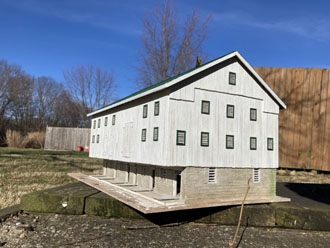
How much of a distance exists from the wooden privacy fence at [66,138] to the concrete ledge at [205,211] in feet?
101

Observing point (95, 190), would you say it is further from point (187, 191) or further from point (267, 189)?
point (267, 189)

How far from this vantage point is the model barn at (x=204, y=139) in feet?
20.7

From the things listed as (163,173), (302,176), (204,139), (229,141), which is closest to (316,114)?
(302,176)

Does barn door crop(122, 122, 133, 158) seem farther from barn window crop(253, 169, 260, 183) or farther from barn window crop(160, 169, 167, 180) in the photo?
barn window crop(253, 169, 260, 183)

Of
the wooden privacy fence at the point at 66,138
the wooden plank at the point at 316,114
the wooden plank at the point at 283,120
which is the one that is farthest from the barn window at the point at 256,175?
the wooden privacy fence at the point at 66,138

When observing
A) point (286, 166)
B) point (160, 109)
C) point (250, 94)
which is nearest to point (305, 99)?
point (286, 166)

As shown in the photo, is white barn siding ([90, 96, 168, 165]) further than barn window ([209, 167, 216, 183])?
No

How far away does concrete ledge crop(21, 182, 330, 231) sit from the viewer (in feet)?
21.4

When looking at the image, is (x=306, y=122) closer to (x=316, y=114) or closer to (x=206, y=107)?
(x=316, y=114)

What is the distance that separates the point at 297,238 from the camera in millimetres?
6012

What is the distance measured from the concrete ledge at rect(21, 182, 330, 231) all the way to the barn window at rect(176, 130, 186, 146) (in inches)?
73.0

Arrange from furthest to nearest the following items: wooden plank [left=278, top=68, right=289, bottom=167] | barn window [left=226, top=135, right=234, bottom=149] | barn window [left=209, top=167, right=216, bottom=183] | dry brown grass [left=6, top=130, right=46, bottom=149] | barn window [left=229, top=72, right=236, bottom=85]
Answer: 1. dry brown grass [left=6, top=130, right=46, bottom=149]
2. wooden plank [left=278, top=68, right=289, bottom=167]
3. barn window [left=229, top=72, right=236, bottom=85]
4. barn window [left=226, top=135, right=234, bottom=149]
5. barn window [left=209, top=167, right=216, bottom=183]

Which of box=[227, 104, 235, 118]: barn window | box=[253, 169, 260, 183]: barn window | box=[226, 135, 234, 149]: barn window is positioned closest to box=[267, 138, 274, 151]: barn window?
box=[253, 169, 260, 183]: barn window

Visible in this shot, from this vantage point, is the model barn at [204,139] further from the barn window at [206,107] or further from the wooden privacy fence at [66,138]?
the wooden privacy fence at [66,138]
